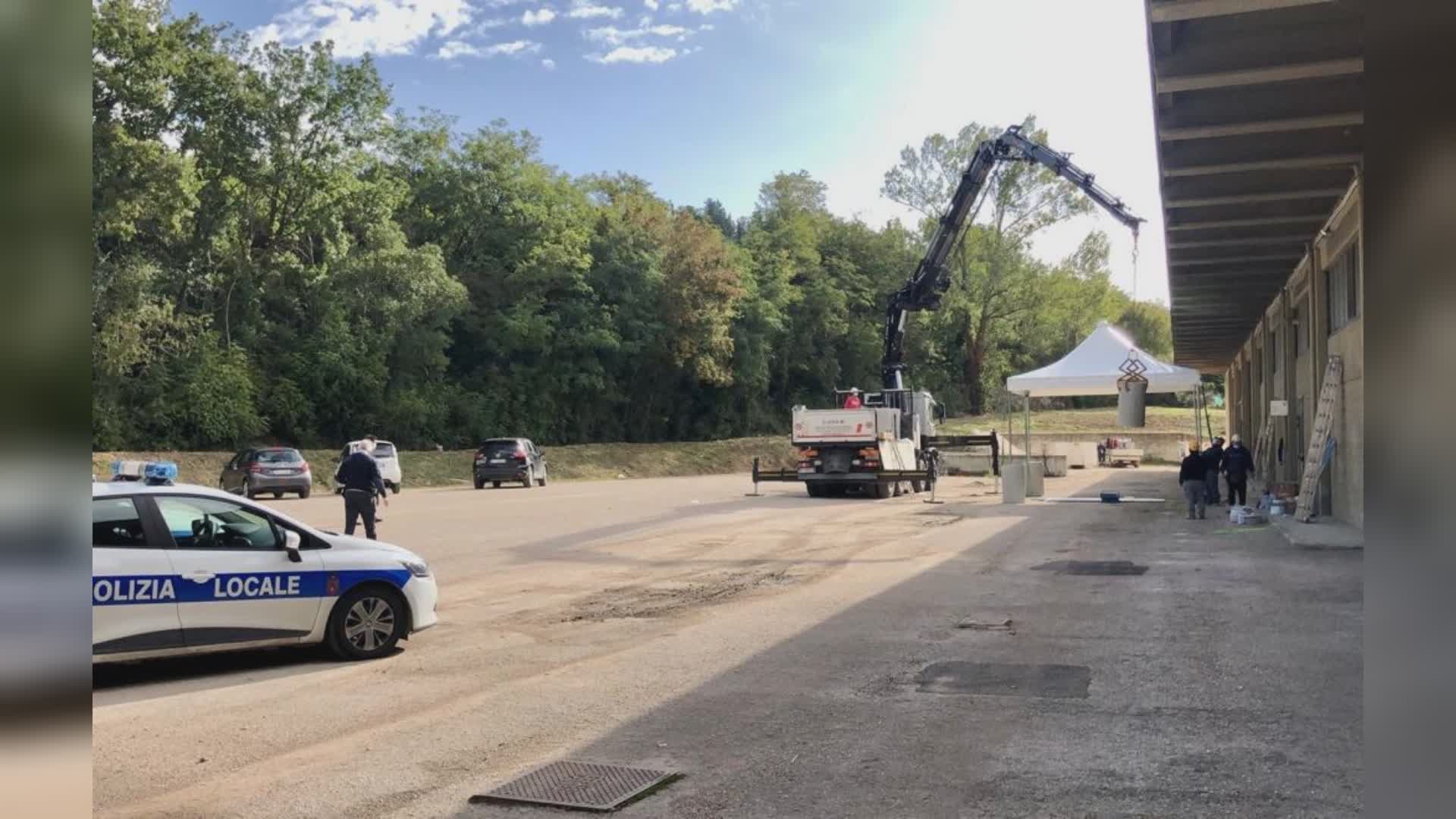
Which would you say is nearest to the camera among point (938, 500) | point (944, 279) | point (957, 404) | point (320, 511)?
point (320, 511)

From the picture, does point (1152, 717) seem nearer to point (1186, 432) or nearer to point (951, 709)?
point (951, 709)

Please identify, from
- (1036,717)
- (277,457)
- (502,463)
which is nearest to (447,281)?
(502,463)

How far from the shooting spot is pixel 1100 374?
28875 millimetres

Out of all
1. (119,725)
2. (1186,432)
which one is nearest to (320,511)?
(119,725)

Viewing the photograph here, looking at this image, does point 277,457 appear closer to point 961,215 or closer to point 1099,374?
point 961,215

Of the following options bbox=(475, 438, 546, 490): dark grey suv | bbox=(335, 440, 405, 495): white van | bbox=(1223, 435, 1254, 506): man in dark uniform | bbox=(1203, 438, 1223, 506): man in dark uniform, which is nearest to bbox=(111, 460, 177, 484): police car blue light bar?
bbox=(1203, 438, 1223, 506): man in dark uniform

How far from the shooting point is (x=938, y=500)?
27.5 meters

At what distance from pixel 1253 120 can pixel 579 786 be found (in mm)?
11230

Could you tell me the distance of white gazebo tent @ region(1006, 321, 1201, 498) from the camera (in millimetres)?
28031

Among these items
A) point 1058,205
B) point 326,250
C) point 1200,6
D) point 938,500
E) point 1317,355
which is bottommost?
point 938,500

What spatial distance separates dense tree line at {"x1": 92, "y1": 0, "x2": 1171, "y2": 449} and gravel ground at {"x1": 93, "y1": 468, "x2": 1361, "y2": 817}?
28015mm

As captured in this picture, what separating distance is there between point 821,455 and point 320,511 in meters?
12.3

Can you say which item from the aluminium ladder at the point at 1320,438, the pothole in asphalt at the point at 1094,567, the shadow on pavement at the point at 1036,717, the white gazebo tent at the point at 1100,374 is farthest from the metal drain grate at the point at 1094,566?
the white gazebo tent at the point at 1100,374

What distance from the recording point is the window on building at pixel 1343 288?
17141mm
